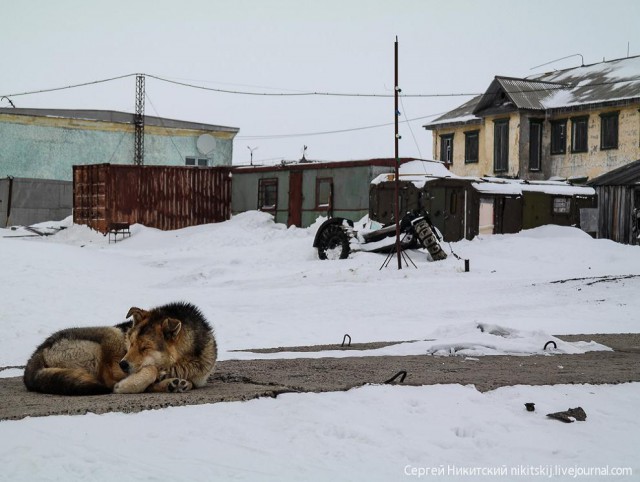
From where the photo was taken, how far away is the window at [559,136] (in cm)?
3681

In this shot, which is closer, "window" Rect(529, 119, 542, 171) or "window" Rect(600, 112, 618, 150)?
"window" Rect(600, 112, 618, 150)

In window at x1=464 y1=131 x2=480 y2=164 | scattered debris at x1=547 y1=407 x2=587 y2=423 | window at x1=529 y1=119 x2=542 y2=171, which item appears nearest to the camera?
scattered debris at x1=547 y1=407 x2=587 y2=423

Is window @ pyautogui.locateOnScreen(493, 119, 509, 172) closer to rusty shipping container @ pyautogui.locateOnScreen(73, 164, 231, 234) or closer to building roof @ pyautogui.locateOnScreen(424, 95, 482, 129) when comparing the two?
building roof @ pyautogui.locateOnScreen(424, 95, 482, 129)

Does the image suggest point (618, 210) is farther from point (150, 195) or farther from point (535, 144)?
point (150, 195)

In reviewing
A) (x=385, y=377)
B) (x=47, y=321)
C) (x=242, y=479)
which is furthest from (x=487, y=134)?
(x=242, y=479)

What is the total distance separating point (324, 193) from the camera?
101 feet

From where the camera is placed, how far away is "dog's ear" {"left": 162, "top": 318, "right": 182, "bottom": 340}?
18.2 ft

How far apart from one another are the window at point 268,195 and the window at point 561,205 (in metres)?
11.4

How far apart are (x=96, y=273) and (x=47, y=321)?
605 centimetres

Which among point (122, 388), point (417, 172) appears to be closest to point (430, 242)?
point (417, 172)

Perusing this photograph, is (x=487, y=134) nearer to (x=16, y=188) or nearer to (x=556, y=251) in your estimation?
(x=556, y=251)

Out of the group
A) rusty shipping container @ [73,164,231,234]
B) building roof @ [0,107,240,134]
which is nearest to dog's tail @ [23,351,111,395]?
rusty shipping container @ [73,164,231,234]

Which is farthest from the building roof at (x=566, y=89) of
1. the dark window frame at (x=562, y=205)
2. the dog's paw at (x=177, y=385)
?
the dog's paw at (x=177, y=385)

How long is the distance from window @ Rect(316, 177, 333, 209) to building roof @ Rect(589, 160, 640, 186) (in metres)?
10.6
